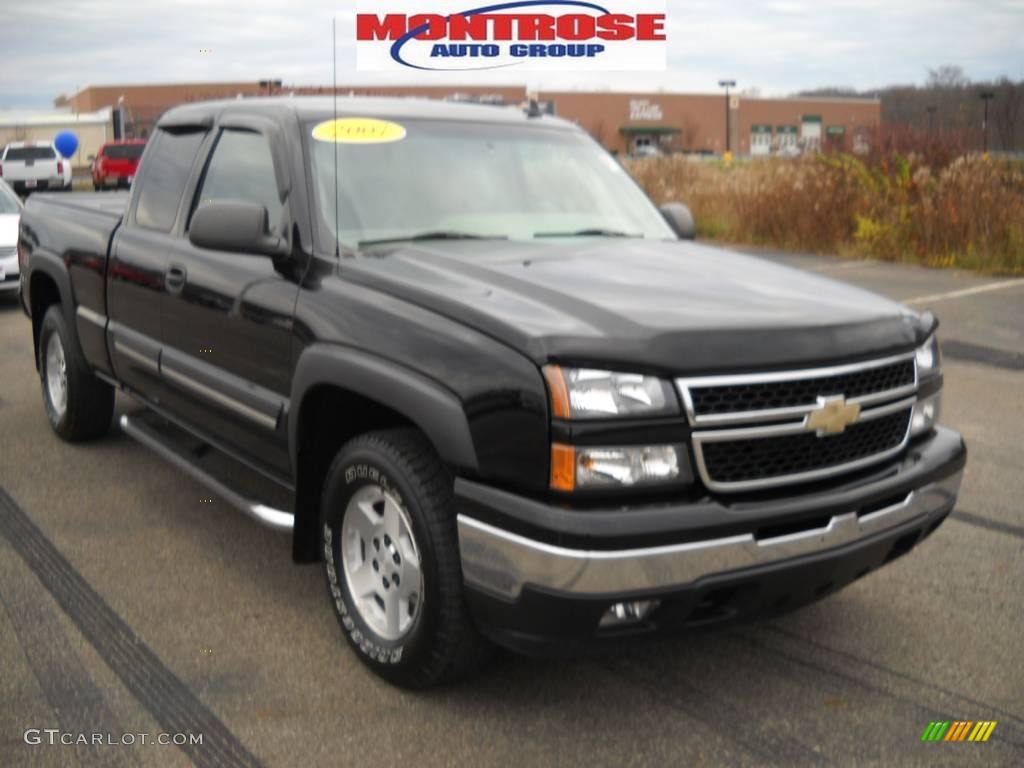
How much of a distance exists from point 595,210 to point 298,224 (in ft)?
4.23

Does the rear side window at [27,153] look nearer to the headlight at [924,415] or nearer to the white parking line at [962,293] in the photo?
the white parking line at [962,293]

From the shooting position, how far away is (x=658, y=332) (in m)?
3.14

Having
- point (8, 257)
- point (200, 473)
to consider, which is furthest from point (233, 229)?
point (8, 257)

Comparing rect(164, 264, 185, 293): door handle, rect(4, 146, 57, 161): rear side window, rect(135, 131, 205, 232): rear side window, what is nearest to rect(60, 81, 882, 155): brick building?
rect(4, 146, 57, 161): rear side window

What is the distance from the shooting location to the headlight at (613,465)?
119 inches

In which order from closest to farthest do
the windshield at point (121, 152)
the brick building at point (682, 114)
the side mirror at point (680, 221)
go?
the side mirror at point (680, 221), the windshield at point (121, 152), the brick building at point (682, 114)

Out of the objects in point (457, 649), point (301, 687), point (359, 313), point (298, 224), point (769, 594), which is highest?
point (298, 224)

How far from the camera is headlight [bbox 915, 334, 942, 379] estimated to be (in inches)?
147

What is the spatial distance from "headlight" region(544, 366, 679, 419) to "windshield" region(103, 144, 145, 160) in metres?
37.8

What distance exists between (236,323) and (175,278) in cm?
70

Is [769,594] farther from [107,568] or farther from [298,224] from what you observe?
[107,568]

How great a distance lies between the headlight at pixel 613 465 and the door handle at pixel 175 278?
2.47 m

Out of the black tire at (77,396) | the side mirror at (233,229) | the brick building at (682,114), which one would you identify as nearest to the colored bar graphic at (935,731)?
the side mirror at (233,229)

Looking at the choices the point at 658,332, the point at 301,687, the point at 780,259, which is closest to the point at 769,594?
the point at 658,332
